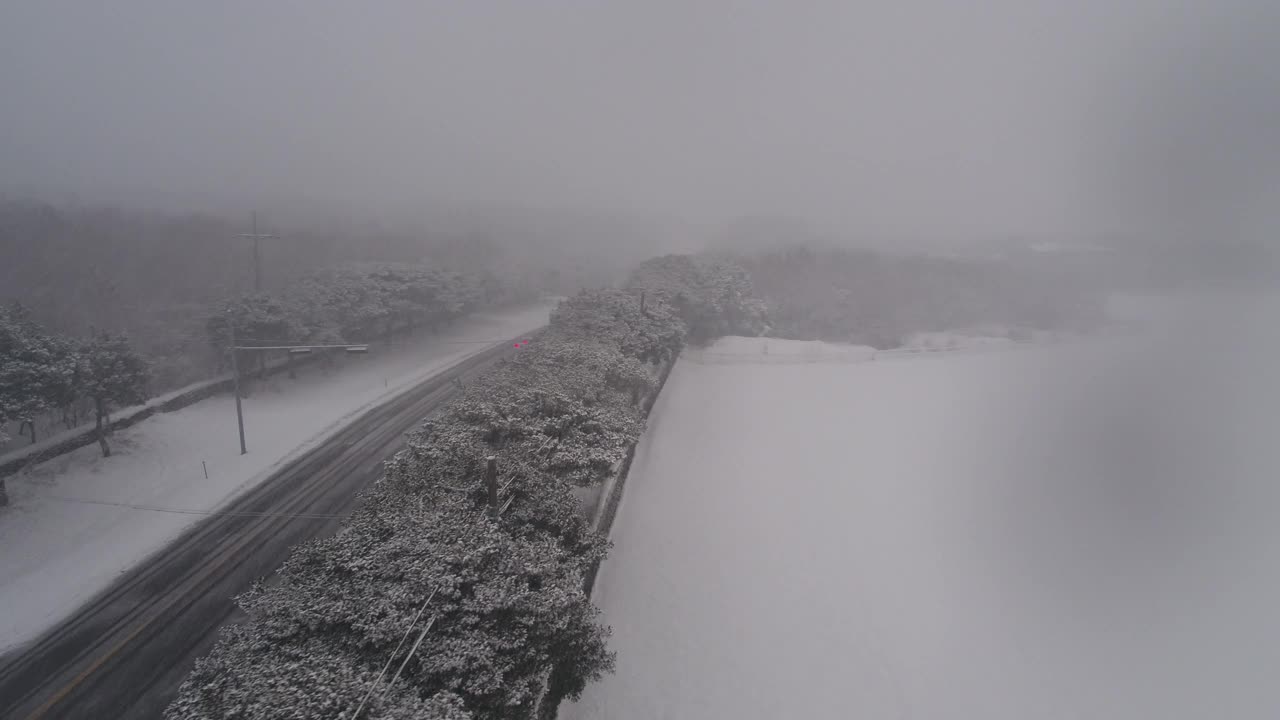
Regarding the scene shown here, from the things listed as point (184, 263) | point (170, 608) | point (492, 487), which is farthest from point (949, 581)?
point (184, 263)

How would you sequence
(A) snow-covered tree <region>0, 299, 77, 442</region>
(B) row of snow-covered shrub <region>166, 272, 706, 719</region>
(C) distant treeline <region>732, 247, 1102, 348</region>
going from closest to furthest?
(B) row of snow-covered shrub <region>166, 272, 706, 719</region> < (A) snow-covered tree <region>0, 299, 77, 442</region> < (C) distant treeline <region>732, 247, 1102, 348</region>

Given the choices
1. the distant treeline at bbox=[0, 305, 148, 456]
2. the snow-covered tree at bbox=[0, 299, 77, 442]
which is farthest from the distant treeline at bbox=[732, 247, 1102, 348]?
the snow-covered tree at bbox=[0, 299, 77, 442]

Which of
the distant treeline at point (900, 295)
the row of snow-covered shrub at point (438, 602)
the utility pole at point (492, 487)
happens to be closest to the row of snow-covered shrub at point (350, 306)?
the row of snow-covered shrub at point (438, 602)

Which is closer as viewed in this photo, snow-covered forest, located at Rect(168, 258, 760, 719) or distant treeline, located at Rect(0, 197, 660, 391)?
snow-covered forest, located at Rect(168, 258, 760, 719)

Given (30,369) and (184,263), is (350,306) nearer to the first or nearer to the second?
(30,369)

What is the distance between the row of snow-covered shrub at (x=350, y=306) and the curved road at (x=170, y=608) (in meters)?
8.95

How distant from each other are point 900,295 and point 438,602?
4488cm

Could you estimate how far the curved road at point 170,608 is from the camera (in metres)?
8.45

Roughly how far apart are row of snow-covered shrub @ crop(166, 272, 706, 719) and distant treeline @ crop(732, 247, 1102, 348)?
2956 centimetres

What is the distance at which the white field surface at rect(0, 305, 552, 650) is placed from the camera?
1116 centimetres

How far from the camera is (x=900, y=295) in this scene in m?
42.3

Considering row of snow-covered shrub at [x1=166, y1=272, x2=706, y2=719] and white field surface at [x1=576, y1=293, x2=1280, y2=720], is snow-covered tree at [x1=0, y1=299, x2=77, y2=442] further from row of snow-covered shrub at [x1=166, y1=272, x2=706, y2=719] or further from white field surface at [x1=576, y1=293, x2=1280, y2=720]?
white field surface at [x1=576, y1=293, x2=1280, y2=720]

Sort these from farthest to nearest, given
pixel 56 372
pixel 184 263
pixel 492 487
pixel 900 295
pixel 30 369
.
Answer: pixel 900 295 < pixel 184 263 < pixel 56 372 < pixel 30 369 < pixel 492 487

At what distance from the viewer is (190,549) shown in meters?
12.3
